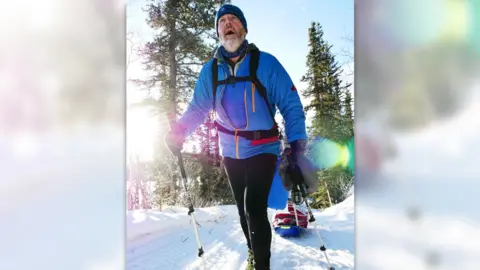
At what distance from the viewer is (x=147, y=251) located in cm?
118

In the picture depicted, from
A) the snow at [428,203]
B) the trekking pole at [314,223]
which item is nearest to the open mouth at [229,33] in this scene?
the trekking pole at [314,223]

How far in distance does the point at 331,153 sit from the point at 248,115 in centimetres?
34

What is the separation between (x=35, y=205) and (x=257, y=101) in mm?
804

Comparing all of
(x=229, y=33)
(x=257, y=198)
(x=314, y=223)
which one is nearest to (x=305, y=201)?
(x=314, y=223)

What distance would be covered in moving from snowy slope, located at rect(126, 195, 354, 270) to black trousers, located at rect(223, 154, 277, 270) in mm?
45

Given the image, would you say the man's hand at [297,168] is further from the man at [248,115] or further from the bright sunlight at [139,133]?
the bright sunlight at [139,133]

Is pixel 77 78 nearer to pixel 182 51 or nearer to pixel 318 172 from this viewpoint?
pixel 182 51

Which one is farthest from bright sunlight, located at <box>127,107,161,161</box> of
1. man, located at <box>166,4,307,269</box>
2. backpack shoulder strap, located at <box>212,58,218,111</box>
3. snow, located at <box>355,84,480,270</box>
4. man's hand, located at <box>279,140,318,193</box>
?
snow, located at <box>355,84,480,270</box>

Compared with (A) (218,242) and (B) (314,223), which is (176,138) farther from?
(B) (314,223)

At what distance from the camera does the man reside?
1.08m

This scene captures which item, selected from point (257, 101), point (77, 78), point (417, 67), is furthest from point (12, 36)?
point (417, 67)

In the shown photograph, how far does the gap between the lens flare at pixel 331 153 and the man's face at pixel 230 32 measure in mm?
442

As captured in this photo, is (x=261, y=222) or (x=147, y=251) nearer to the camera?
(x=261, y=222)

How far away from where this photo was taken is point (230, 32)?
1134 millimetres
